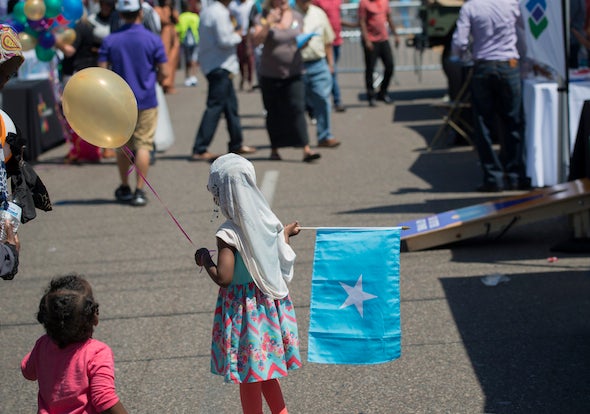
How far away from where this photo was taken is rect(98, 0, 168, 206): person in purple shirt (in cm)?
977

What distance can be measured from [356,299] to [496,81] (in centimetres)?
544

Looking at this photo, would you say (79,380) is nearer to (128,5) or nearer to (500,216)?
(500,216)

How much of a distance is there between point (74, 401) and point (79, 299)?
36 centimetres

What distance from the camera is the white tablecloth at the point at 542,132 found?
30.6 feet

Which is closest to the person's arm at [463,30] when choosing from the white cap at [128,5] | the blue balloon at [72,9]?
the white cap at [128,5]

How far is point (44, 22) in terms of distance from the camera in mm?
11102

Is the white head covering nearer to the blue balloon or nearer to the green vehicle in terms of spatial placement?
the blue balloon

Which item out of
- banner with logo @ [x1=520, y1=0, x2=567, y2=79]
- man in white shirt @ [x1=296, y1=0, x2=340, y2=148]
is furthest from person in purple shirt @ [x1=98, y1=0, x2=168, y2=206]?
banner with logo @ [x1=520, y1=0, x2=567, y2=79]

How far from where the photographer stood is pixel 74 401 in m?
3.48

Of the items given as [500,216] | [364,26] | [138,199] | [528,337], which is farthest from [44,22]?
[528,337]

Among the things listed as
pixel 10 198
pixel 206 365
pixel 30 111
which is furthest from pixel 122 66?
pixel 10 198

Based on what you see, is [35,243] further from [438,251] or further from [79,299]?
[79,299]

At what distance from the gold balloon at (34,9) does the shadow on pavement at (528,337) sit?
19.8ft

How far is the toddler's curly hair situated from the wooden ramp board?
13.2 ft
